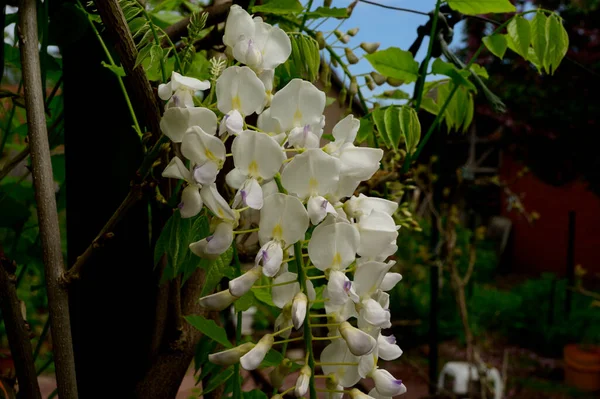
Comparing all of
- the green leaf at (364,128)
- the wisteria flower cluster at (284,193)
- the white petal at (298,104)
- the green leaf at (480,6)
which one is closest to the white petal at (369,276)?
the wisteria flower cluster at (284,193)

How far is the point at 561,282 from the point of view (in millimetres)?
4367

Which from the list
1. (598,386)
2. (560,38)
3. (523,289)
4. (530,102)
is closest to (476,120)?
(530,102)

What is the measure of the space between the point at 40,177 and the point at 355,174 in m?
0.27

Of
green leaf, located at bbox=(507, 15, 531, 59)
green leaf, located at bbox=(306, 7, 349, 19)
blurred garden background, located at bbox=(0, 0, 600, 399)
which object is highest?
green leaf, located at bbox=(306, 7, 349, 19)

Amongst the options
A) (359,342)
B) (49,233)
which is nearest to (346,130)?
(359,342)

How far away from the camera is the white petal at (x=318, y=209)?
358 mm

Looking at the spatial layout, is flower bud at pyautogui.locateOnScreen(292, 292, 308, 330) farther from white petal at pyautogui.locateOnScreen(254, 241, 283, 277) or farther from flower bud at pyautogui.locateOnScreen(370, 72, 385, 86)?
flower bud at pyautogui.locateOnScreen(370, 72, 385, 86)

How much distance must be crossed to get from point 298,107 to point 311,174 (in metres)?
0.05

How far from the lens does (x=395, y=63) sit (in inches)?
23.5

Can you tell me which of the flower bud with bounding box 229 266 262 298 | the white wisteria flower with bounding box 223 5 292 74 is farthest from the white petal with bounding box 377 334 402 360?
the white wisteria flower with bounding box 223 5 292 74

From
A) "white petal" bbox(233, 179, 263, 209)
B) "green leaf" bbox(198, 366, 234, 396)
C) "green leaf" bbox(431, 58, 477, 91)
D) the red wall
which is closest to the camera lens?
"white petal" bbox(233, 179, 263, 209)

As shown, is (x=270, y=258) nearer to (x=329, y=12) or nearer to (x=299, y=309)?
(x=299, y=309)

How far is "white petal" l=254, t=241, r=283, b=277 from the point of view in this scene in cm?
36

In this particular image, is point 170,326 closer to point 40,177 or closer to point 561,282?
point 40,177
